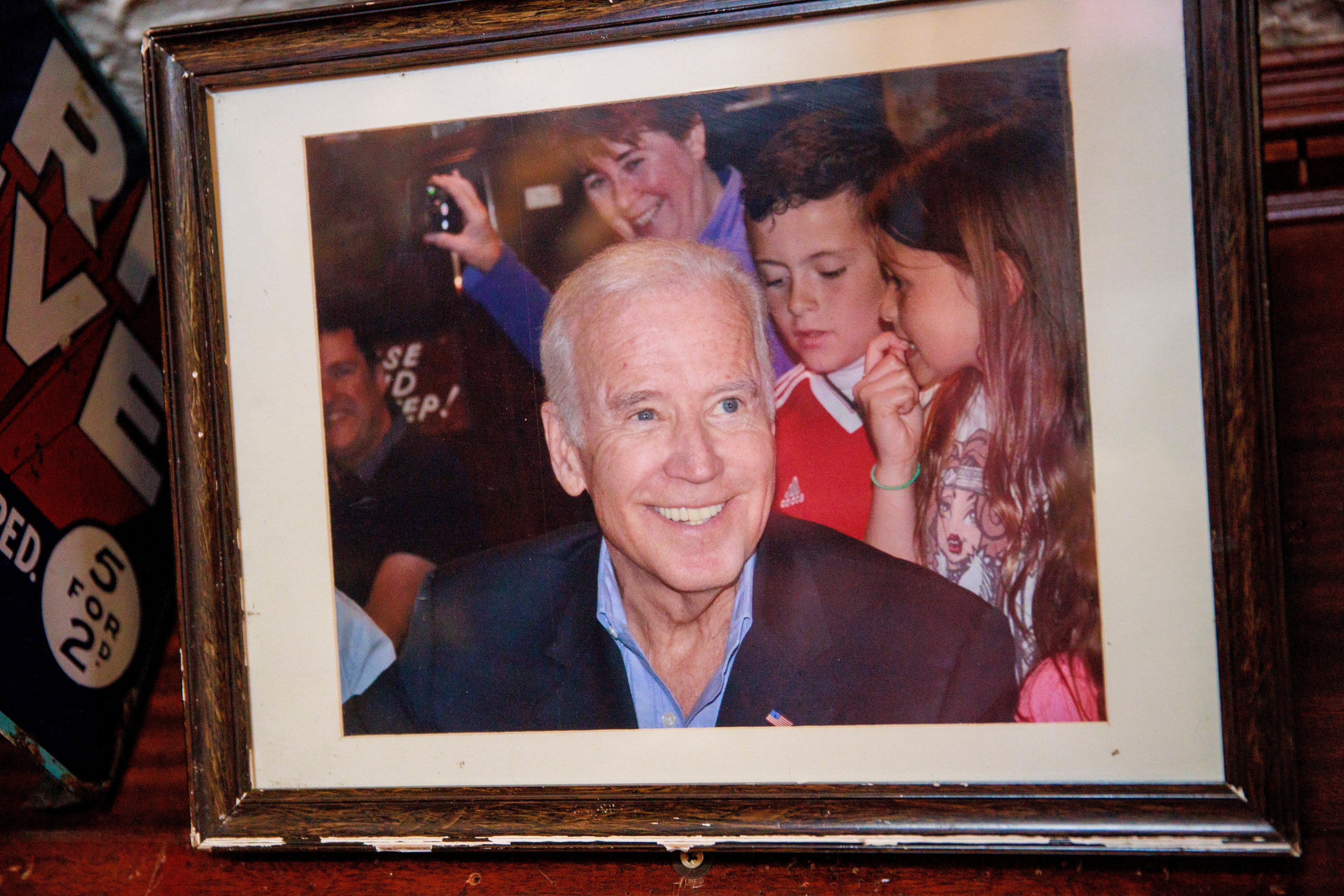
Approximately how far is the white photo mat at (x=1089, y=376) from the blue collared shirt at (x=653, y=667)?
15 mm

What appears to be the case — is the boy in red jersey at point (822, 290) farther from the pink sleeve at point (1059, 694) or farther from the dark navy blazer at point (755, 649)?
the pink sleeve at point (1059, 694)

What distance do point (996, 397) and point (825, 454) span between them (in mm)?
160

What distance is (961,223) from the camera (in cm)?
80

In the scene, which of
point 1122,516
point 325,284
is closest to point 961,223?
point 1122,516

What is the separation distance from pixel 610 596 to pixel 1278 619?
584 millimetres

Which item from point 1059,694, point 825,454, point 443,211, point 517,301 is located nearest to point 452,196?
point 443,211

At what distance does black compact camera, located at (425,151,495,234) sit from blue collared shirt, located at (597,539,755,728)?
34 centimetres

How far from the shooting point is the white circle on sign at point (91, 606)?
2.93 ft

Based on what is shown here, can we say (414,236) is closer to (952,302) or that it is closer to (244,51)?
(244,51)

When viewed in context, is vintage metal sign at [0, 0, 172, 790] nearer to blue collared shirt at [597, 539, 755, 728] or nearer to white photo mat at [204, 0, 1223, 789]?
white photo mat at [204, 0, 1223, 789]

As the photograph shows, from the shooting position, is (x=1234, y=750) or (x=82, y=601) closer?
(x=1234, y=750)

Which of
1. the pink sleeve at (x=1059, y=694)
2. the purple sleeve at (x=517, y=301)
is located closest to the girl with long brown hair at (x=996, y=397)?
the pink sleeve at (x=1059, y=694)

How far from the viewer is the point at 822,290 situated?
81cm

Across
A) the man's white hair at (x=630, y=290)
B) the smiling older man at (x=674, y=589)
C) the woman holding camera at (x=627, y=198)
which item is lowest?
the smiling older man at (x=674, y=589)
